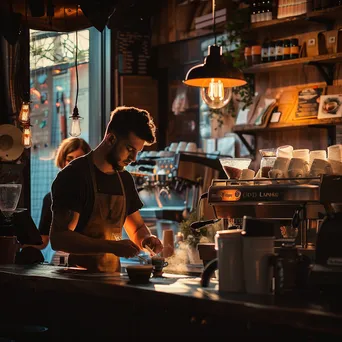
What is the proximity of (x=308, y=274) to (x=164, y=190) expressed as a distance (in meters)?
4.73

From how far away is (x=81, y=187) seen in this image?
445cm

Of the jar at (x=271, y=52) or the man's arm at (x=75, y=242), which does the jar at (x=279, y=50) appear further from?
the man's arm at (x=75, y=242)

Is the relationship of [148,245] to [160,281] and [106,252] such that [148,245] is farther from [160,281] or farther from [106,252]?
[160,281]

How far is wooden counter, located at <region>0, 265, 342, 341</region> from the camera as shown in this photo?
2.53m

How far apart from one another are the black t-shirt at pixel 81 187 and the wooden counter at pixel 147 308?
1.17ft

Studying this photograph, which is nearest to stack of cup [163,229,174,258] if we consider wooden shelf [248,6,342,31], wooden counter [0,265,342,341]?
wooden counter [0,265,342,341]

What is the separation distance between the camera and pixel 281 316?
97.6 inches

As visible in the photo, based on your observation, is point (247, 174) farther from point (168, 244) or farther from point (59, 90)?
point (59, 90)

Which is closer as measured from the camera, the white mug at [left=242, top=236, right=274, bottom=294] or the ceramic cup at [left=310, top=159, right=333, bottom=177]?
the white mug at [left=242, top=236, right=274, bottom=294]

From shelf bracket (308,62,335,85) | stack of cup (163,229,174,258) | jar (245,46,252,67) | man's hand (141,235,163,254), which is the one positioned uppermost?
jar (245,46,252,67)

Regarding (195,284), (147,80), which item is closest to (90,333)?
(195,284)

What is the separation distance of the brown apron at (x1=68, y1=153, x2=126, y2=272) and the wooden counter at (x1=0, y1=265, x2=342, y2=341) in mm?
239

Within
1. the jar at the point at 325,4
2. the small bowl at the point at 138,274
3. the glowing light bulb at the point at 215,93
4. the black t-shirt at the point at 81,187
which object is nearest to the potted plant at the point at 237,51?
the jar at the point at 325,4

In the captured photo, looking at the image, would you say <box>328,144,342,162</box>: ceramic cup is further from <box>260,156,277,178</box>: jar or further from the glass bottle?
the glass bottle
